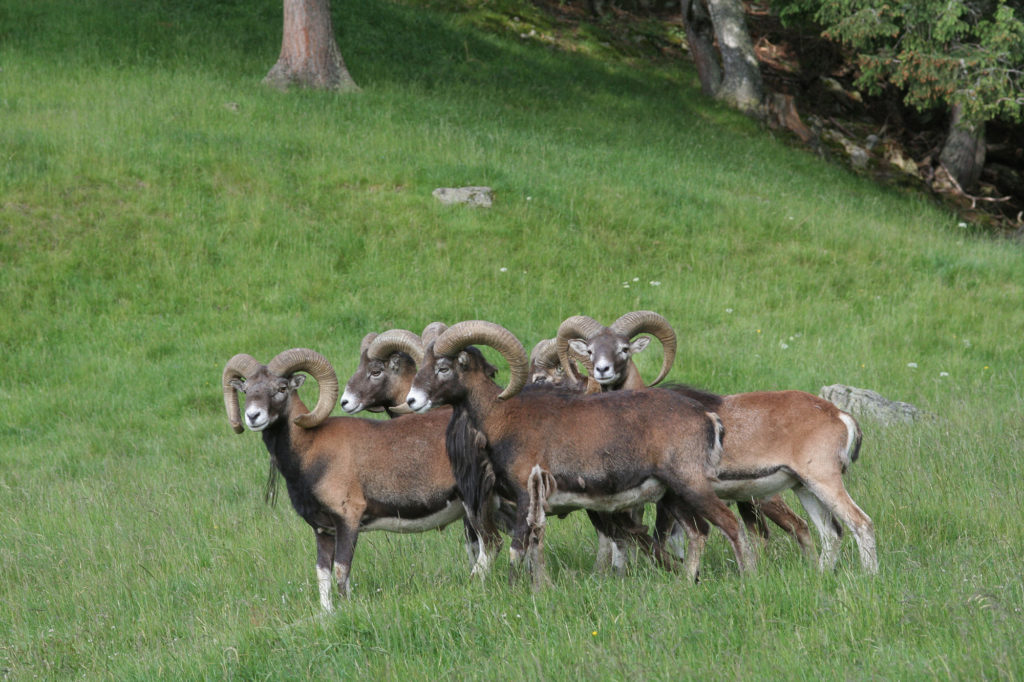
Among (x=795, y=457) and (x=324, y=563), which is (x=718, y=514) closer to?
(x=795, y=457)

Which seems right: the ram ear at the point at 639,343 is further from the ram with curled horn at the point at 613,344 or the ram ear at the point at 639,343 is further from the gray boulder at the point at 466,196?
the gray boulder at the point at 466,196

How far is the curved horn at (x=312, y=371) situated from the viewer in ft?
30.9

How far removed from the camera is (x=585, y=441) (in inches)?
335

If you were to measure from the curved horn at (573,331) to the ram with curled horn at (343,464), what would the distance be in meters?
1.85

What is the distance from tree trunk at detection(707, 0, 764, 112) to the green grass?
51.6 inches

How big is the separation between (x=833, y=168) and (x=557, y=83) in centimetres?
779

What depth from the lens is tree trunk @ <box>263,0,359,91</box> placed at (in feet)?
85.9

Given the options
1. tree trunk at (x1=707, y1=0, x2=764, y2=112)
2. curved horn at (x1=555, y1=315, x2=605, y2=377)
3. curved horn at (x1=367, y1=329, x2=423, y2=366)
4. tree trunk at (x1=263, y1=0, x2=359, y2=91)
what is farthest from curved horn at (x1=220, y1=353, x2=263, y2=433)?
tree trunk at (x1=707, y1=0, x2=764, y2=112)

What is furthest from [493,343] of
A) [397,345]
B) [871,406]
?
[871,406]

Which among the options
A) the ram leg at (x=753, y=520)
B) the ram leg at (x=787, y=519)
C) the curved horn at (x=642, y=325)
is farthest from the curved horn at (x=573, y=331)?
the ram leg at (x=787, y=519)

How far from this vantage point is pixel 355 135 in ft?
78.4

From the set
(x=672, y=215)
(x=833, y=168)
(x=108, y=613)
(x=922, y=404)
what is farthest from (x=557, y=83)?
(x=108, y=613)

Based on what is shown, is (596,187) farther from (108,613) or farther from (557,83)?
(108,613)

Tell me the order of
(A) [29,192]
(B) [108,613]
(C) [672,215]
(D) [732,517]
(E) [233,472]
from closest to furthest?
(D) [732,517]
(B) [108,613]
(E) [233,472]
(A) [29,192]
(C) [672,215]
